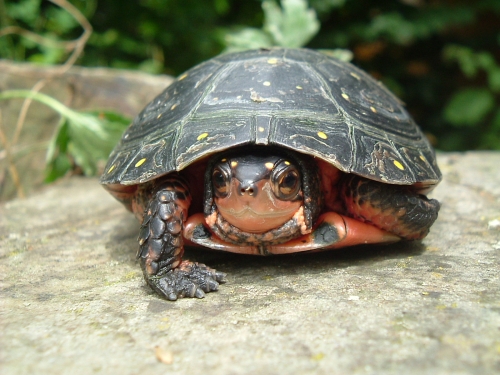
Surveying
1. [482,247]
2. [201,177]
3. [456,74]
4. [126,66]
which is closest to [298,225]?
[201,177]

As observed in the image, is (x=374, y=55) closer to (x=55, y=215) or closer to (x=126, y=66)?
(x=126, y=66)

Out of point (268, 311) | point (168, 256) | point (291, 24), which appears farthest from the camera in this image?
point (291, 24)

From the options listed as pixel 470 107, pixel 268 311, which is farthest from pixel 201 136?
pixel 470 107

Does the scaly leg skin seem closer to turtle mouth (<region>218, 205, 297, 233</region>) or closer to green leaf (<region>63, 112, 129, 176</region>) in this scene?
turtle mouth (<region>218, 205, 297, 233</region>)

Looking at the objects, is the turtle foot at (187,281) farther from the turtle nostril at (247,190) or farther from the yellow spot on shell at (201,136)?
the yellow spot on shell at (201,136)

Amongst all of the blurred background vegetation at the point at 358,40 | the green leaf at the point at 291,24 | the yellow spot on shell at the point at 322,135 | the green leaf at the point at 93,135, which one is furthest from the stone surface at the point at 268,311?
the blurred background vegetation at the point at 358,40

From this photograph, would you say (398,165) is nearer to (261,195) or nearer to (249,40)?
(261,195)
